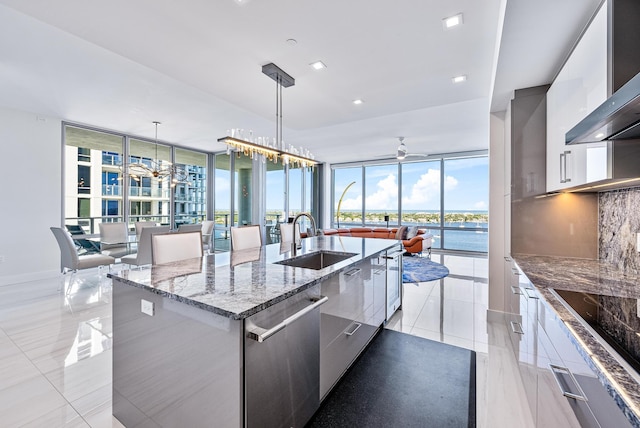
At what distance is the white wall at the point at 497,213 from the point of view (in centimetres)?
301

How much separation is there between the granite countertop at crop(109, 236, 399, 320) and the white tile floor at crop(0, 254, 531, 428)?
0.94m

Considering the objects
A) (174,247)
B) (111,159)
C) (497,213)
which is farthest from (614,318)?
(111,159)

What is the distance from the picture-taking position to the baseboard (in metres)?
4.47

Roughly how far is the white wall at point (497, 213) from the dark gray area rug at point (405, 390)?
938mm

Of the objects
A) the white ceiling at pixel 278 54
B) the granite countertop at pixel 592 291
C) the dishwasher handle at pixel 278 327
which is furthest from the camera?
the white ceiling at pixel 278 54

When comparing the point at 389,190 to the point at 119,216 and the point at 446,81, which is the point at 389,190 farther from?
the point at 119,216

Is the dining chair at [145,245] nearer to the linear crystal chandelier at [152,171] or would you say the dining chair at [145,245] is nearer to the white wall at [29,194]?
the linear crystal chandelier at [152,171]

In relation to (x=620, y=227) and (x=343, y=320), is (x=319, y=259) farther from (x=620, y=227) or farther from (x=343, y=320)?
(x=620, y=227)

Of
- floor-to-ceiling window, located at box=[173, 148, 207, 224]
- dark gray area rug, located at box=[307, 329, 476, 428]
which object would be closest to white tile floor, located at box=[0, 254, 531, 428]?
dark gray area rug, located at box=[307, 329, 476, 428]

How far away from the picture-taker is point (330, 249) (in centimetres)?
268

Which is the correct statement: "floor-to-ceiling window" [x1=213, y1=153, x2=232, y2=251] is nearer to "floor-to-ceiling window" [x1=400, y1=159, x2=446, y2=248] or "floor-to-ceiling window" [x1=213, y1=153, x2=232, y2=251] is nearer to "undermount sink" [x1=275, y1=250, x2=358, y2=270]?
"floor-to-ceiling window" [x1=400, y1=159, x2=446, y2=248]

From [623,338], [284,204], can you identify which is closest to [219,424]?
[623,338]

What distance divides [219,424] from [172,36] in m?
2.78

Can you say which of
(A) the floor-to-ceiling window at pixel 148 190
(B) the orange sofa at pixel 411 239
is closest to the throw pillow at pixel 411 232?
(B) the orange sofa at pixel 411 239
